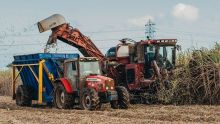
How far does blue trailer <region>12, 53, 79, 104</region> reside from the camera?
2084cm

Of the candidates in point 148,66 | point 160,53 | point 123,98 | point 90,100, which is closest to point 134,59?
point 148,66

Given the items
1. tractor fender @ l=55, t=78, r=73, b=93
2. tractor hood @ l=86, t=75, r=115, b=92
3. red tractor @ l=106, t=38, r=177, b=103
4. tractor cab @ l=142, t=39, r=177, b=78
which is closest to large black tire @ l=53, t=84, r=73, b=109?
tractor fender @ l=55, t=78, r=73, b=93

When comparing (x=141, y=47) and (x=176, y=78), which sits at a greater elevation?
(x=141, y=47)

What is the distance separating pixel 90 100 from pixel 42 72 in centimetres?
402

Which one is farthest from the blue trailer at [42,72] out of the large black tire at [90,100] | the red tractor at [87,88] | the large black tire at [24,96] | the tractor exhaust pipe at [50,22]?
the large black tire at [90,100]

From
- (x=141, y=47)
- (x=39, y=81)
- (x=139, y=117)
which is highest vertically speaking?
(x=141, y=47)

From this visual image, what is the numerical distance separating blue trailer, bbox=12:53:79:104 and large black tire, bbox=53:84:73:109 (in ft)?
2.86

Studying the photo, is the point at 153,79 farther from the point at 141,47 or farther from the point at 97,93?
the point at 97,93

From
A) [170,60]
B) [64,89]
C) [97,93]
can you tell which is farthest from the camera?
[170,60]

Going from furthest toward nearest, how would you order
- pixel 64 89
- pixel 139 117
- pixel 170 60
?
1. pixel 170 60
2. pixel 64 89
3. pixel 139 117

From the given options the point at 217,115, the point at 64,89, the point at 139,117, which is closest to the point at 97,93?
the point at 64,89

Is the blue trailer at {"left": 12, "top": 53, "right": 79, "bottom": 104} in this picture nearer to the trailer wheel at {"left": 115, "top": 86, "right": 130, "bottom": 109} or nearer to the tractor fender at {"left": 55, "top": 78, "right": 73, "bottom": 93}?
the tractor fender at {"left": 55, "top": 78, "right": 73, "bottom": 93}

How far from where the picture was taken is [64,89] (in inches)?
760

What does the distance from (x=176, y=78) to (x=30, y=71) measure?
6.46 m
